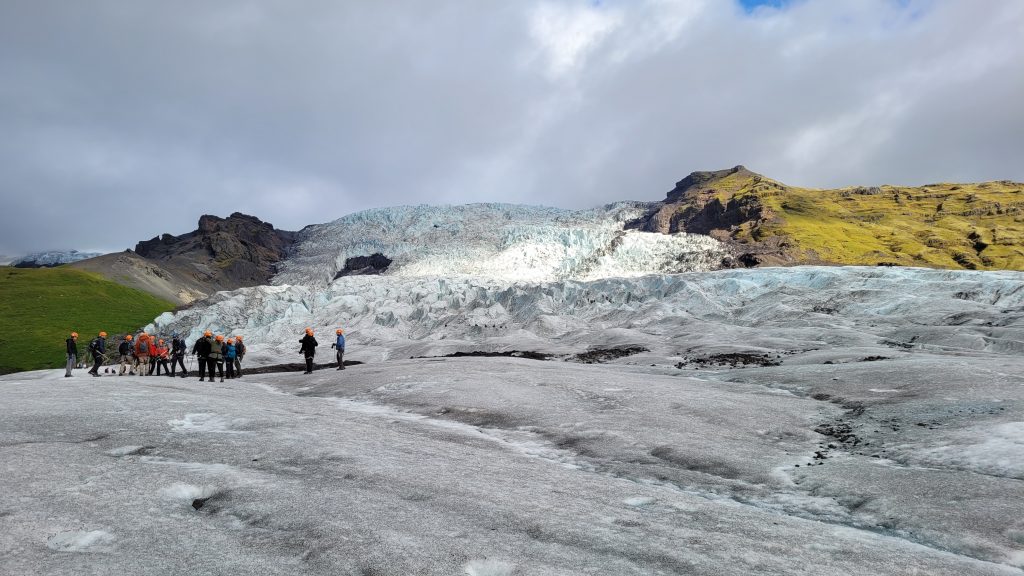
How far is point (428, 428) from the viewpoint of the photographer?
600 inches

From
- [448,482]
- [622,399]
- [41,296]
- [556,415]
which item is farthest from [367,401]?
[41,296]

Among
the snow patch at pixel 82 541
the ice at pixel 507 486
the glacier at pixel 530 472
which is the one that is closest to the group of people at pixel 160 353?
the glacier at pixel 530 472

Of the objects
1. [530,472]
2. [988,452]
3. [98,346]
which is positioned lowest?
[988,452]

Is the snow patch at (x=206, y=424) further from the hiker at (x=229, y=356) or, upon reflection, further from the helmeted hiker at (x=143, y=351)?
the helmeted hiker at (x=143, y=351)

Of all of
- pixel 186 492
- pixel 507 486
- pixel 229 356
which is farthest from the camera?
pixel 229 356

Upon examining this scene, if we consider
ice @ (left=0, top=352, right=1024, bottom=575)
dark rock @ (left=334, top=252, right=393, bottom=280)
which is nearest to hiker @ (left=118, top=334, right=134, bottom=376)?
ice @ (left=0, top=352, right=1024, bottom=575)

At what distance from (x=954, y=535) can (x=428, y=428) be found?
11.1 meters

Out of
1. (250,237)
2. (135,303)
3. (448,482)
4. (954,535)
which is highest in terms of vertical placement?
(250,237)

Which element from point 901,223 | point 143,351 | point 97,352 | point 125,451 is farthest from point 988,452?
point 901,223

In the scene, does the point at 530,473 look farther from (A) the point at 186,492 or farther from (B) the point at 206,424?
(B) the point at 206,424

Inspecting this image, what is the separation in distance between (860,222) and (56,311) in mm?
180095

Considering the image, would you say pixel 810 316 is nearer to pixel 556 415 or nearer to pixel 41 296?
pixel 556 415

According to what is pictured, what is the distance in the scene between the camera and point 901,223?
142125 mm

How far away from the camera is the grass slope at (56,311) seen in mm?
87875
